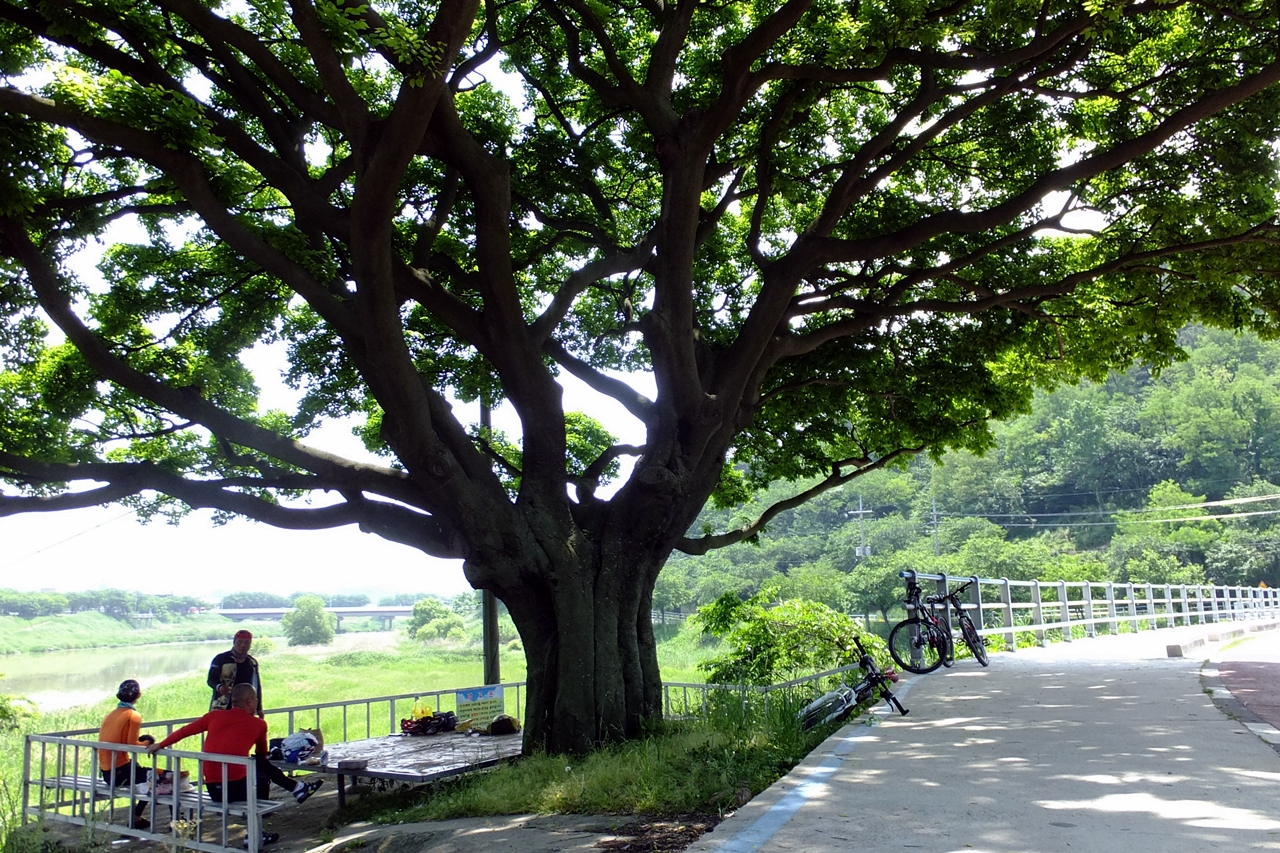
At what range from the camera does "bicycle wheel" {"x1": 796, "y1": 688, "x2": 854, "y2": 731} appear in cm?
904

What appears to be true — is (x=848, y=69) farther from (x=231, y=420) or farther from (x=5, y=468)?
(x=5, y=468)

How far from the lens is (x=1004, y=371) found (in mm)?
17125

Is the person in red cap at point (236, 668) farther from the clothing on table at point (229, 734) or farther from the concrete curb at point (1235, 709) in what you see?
the concrete curb at point (1235, 709)

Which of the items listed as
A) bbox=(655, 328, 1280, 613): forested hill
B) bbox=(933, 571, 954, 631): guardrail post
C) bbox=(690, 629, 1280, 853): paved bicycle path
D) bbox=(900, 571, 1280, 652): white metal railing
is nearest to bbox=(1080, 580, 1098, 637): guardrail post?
bbox=(900, 571, 1280, 652): white metal railing

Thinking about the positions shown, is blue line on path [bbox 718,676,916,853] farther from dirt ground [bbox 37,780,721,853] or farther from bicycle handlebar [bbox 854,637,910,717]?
bicycle handlebar [bbox 854,637,910,717]

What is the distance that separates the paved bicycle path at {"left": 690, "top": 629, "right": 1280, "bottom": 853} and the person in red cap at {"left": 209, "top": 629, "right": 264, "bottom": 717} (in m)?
5.93

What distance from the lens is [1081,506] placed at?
11619cm

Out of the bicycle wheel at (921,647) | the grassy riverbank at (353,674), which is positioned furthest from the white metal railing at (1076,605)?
the grassy riverbank at (353,674)

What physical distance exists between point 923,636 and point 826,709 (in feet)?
15.3

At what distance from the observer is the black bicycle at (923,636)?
43.4 ft

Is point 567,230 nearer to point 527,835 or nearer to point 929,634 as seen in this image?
point 929,634

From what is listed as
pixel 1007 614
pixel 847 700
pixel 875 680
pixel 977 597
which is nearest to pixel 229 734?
pixel 847 700

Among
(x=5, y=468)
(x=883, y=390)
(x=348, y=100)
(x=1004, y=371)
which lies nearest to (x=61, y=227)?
(x=5, y=468)

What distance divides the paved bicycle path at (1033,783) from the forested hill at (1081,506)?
7187cm
